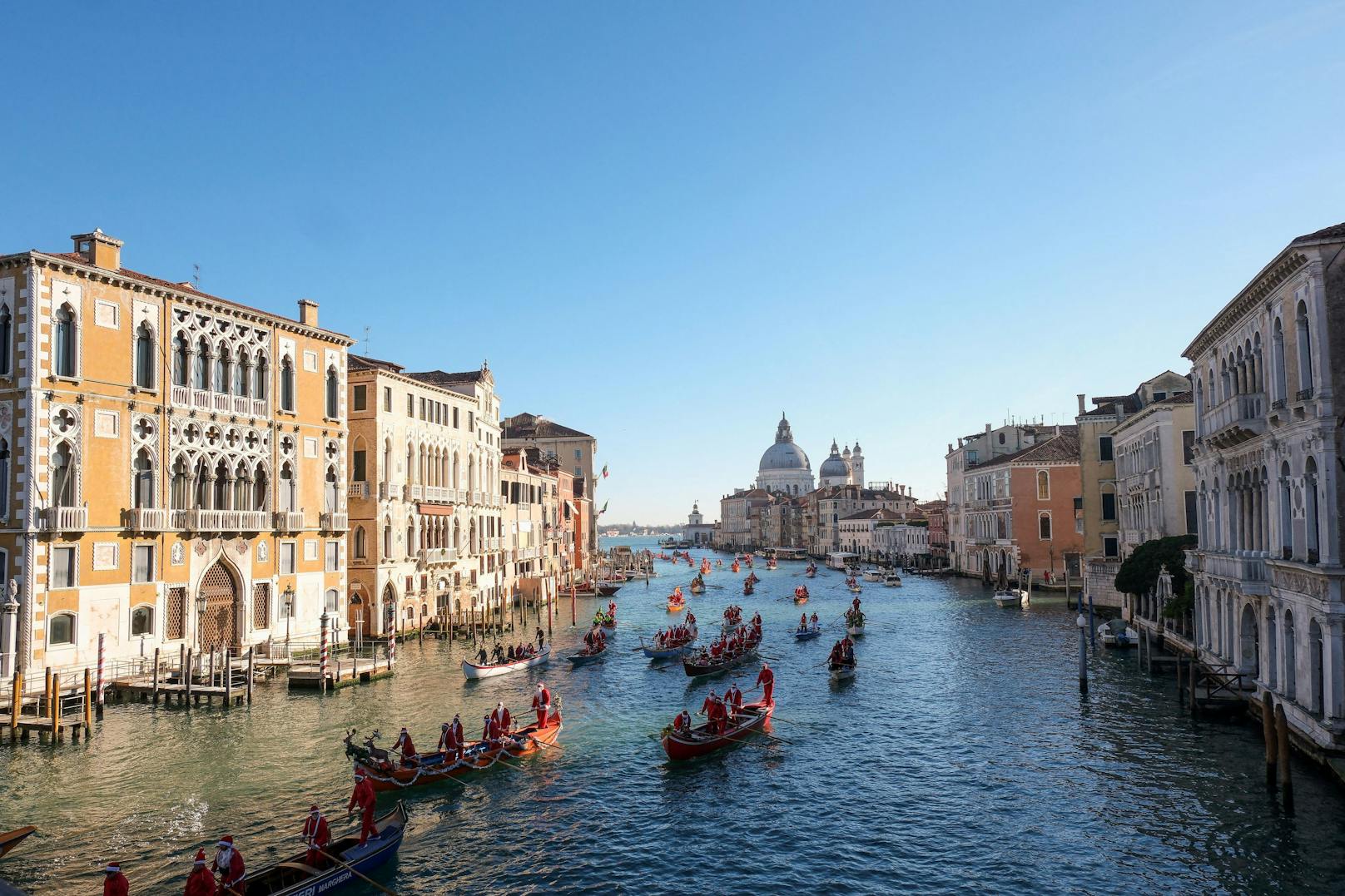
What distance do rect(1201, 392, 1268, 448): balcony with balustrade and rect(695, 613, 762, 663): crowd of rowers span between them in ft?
60.6

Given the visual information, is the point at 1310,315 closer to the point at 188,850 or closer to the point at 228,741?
the point at 188,850

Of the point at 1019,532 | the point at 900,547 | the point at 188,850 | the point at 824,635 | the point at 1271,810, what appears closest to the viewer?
the point at 188,850

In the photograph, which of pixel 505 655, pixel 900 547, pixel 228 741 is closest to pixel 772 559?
Result: pixel 900 547

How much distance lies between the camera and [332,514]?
3772cm

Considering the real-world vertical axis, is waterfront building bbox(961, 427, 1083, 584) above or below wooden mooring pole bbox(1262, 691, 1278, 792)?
above

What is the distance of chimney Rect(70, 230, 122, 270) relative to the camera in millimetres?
29188

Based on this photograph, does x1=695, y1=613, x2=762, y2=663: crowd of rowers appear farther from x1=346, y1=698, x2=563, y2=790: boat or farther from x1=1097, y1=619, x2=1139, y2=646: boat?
x1=1097, y1=619, x2=1139, y2=646: boat

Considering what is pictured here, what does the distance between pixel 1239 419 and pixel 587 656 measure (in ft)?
83.1

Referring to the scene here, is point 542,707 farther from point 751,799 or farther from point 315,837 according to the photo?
point 315,837

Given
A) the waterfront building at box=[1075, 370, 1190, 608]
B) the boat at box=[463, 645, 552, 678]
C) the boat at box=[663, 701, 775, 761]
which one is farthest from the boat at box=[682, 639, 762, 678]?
the waterfront building at box=[1075, 370, 1190, 608]

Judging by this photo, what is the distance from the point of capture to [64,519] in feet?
88.6

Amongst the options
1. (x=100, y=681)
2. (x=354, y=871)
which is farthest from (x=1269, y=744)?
(x=100, y=681)

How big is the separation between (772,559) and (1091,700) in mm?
106107

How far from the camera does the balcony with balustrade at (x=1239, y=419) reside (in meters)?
21.6
